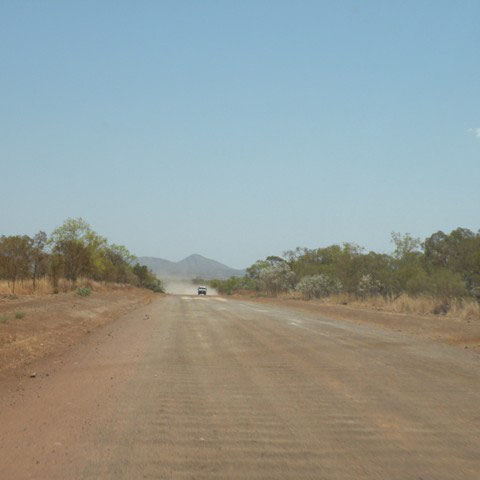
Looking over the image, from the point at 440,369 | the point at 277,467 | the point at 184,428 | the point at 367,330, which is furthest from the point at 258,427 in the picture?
the point at 367,330

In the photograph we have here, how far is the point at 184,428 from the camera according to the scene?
673 centimetres

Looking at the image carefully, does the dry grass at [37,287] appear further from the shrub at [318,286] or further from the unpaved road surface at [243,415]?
the unpaved road surface at [243,415]

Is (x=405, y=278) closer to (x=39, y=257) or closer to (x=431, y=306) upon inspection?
(x=431, y=306)

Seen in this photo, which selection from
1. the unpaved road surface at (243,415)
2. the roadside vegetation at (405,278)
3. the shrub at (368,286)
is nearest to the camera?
the unpaved road surface at (243,415)

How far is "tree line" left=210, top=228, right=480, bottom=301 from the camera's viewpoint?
3616 centimetres

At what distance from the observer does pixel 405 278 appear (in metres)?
41.3

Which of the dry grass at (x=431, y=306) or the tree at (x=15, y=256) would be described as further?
the tree at (x=15, y=256)

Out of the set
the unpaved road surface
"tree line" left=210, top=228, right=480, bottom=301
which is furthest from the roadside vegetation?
the unpaved road surface

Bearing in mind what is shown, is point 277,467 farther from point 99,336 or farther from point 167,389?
point 99,336

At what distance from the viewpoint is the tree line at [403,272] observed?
36156 mm

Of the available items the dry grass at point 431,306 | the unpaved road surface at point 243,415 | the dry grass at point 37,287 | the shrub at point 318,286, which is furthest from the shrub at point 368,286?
the unpaved road surface at point 243,415

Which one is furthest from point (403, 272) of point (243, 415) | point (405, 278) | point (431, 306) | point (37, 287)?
point (243, 415)

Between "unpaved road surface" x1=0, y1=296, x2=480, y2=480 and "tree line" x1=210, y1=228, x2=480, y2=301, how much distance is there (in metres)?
23.1

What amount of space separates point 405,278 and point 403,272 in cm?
46
